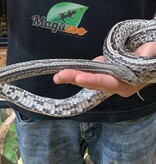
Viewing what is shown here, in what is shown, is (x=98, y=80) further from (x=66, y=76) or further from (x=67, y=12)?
(x=67, y=12)

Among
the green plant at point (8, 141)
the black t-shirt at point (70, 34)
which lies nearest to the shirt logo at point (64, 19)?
the black t-shirt at point (70, 34)

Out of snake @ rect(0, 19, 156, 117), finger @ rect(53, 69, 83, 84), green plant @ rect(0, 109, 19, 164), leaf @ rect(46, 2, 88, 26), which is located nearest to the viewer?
finger @ rect(53, 69, 83, 84)

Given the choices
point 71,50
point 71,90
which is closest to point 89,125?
point 71,90

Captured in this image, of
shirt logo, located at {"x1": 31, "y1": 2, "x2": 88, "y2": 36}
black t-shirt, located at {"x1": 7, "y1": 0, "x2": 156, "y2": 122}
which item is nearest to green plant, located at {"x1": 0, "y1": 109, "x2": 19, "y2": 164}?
black t-shirt, located at {"x1": 7, "y1": 0, "x2": 156, "y2": 122}

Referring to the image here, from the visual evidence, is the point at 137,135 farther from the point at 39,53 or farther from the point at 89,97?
the point at 39,53

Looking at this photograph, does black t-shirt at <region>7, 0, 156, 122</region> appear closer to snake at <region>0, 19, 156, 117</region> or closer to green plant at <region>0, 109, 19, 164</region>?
snake at <region>0, 19, 156, 117</region>

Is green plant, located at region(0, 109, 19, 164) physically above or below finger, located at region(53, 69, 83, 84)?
below
